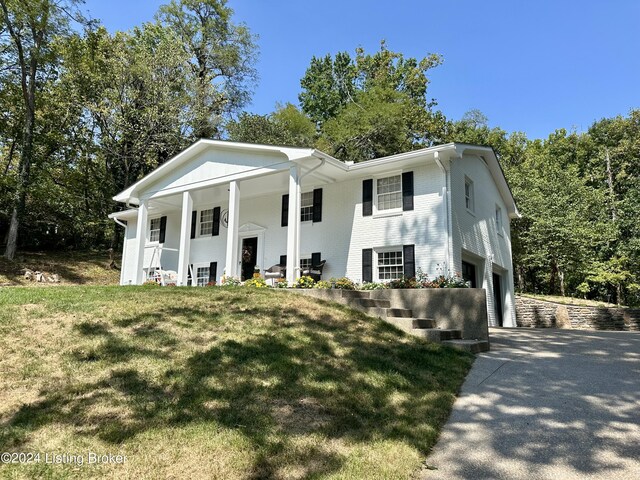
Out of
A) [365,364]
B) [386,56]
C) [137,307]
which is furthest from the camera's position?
[386,56]

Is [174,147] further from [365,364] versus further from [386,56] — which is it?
[365,364]

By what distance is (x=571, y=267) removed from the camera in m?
21.4

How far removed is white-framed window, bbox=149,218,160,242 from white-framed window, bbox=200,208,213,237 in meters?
2.45

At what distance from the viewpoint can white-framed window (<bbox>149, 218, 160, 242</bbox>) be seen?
18086mm

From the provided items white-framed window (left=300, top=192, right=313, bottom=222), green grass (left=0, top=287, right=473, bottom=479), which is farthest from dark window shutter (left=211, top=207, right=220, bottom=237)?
green grass (left=0, top=287, right=473, bottom=479)

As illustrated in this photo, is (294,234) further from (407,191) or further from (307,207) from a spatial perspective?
(407,191)

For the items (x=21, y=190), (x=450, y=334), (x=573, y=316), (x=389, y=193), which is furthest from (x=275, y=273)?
(x=21, y=190)

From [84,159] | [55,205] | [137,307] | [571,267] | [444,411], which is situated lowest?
[444,411]

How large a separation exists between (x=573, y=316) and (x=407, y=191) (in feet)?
27.7

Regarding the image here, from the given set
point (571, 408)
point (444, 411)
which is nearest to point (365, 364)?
point (444, 411)

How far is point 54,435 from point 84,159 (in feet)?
75.3

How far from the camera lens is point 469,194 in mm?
13375

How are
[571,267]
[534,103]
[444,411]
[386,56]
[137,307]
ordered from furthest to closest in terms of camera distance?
[386,56], [571,267], [534,103], [137,307], [444,411]

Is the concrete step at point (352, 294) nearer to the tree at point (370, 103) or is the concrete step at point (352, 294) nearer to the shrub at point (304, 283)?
the shrub at point (304, 283)
